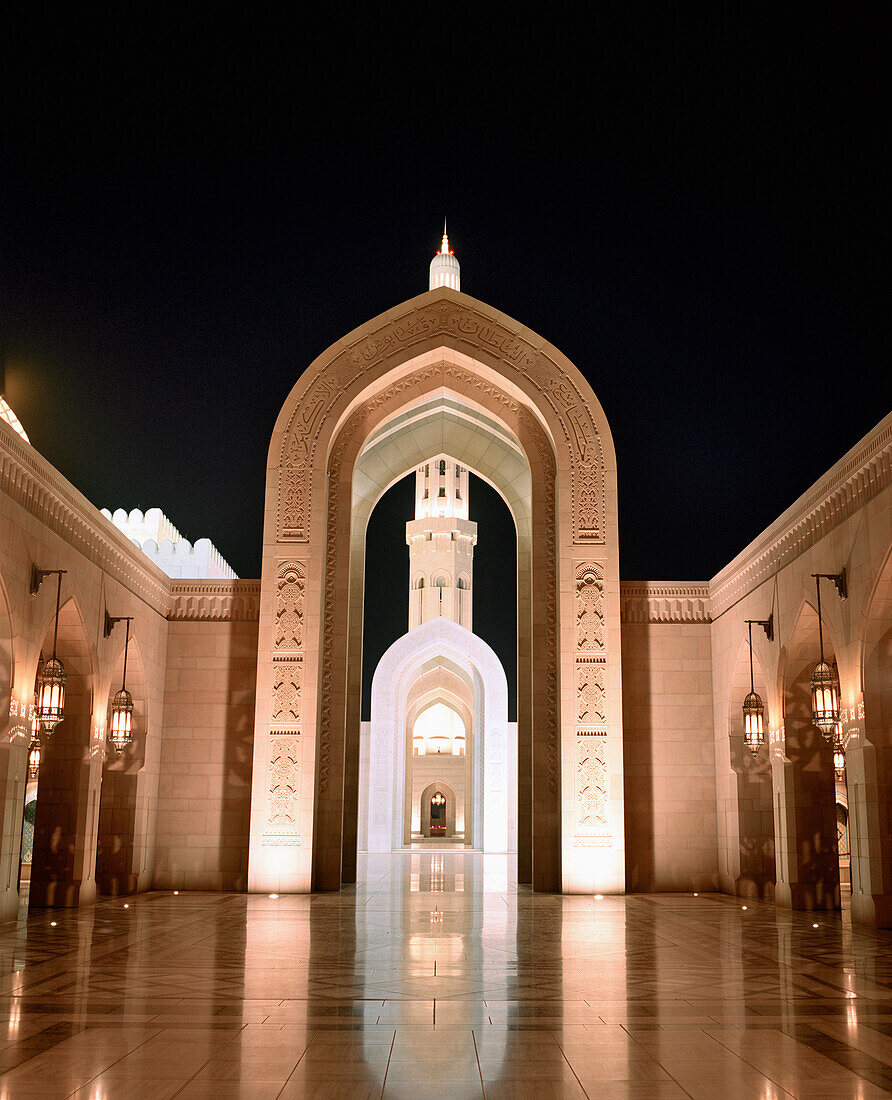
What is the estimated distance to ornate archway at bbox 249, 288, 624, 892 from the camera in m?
13.5

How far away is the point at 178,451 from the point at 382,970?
1440 cm

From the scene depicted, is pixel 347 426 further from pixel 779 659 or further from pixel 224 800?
pixel 779 659

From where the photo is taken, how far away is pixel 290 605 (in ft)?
45.8

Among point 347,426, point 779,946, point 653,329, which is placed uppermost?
point 653,329

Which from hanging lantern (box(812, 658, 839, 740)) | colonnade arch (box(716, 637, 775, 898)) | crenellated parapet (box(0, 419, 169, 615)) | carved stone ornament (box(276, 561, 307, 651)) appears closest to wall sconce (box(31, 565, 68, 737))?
crenellated parapet (box(0, 419, 169, 615))

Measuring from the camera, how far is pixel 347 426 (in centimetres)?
1540

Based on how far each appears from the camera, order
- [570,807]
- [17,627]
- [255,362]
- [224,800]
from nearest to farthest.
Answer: [17,627], [570,807], [224,800], [255,362]

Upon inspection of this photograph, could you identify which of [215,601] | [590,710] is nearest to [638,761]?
[590,710]

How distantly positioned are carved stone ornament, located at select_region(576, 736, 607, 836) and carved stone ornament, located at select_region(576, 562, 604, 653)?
1.20 metres

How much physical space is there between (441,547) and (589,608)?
22690mm

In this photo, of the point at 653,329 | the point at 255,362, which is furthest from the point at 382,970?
the point at 653,329

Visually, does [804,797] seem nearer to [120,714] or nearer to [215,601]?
[120,714]

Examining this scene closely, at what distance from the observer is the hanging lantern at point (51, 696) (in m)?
10.4

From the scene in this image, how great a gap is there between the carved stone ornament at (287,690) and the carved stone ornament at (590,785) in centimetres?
356
